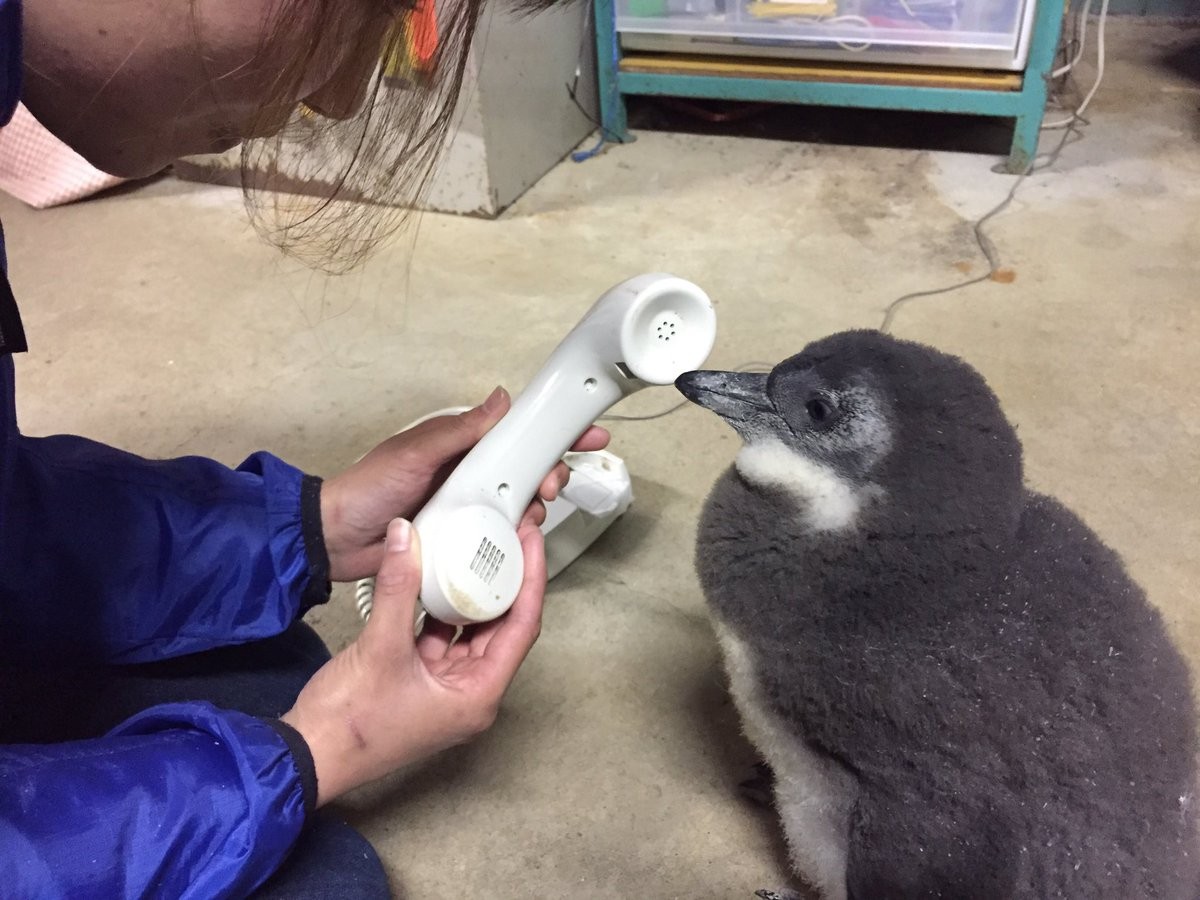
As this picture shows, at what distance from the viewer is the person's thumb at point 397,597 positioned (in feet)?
2.02

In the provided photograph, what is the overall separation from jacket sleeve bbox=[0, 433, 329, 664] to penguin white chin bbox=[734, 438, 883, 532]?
43 cm

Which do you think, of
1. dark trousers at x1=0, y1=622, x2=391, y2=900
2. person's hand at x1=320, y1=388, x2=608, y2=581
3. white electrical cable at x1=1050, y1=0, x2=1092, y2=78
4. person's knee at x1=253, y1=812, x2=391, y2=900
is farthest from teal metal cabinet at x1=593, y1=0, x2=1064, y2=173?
person's knee at x1=253, y1=812, x2=391, y2=900

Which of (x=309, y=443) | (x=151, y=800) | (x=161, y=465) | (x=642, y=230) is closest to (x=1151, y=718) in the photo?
(x=151, y=800)

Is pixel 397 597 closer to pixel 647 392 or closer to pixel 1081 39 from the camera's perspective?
pixel 647 392

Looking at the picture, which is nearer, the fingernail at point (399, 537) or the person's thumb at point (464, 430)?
the fingernail at point (399, 537)

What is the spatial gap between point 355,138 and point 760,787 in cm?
64

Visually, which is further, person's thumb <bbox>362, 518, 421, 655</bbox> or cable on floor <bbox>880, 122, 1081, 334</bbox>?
cable on floor <bbox>880, 122, 1081, 334</bbox>

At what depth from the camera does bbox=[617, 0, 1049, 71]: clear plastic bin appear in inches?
65.5

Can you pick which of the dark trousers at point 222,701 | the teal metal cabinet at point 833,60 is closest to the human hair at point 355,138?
the dark trousers at point 222,701

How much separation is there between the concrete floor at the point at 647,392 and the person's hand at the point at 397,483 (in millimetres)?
185

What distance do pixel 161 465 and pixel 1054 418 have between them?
105 cm

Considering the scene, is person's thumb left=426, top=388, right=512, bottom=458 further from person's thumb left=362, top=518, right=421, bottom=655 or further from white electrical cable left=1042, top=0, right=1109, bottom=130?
white electrical cable left=1042, top=0, right=1109, bottom=130

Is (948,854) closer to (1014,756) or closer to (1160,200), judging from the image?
(1014,756)

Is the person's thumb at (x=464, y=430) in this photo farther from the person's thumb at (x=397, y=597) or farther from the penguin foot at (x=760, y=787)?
the penguin foot at (x=760, y=787)
